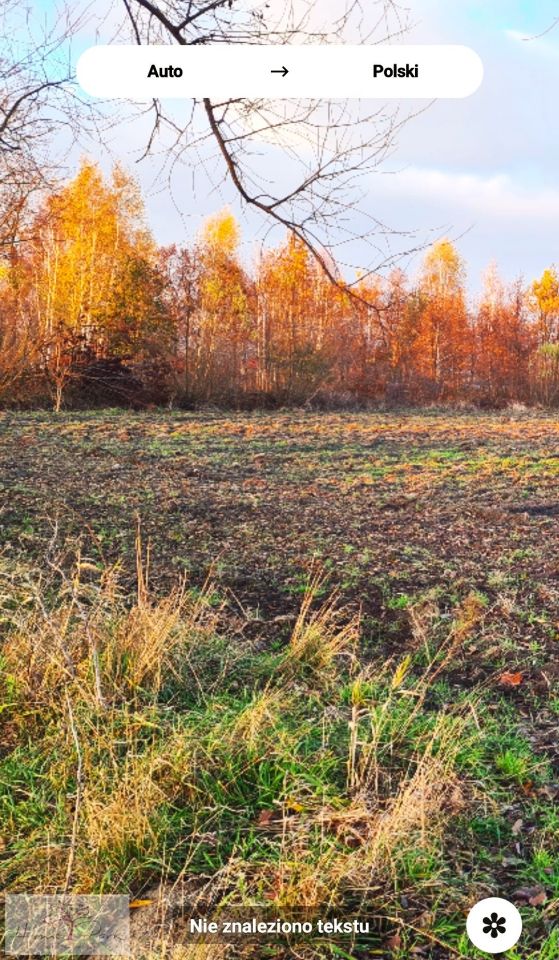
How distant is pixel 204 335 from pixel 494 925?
57.0ft

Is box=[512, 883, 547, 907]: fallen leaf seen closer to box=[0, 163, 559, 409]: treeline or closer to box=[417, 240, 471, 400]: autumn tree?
box=[0, 163, 559, 409]: treeline

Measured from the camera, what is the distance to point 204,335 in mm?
18672

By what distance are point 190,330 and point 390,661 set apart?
15.9 meters

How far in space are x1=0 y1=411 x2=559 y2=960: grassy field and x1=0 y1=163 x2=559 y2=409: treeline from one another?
16.7 feet

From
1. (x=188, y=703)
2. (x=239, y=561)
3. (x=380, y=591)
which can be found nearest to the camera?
(x=188, y=703)

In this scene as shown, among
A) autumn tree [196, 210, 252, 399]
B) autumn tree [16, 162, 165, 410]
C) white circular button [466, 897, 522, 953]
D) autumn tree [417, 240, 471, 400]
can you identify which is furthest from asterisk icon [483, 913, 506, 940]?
autumn tree [417, 240, 471, 400]

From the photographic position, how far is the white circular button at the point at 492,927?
1963mm

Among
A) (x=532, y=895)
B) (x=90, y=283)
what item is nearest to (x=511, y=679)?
(x=532, y=895)

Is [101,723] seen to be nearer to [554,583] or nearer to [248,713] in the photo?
[248,713]

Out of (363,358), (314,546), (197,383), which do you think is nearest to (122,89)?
(314,546)

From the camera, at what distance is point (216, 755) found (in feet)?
8.94

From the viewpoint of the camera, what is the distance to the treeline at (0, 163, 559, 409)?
628 inches

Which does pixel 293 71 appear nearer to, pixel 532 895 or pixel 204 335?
pixel 532 895

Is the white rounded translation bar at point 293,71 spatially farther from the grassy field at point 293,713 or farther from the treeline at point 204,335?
the treeline at point 204,335
